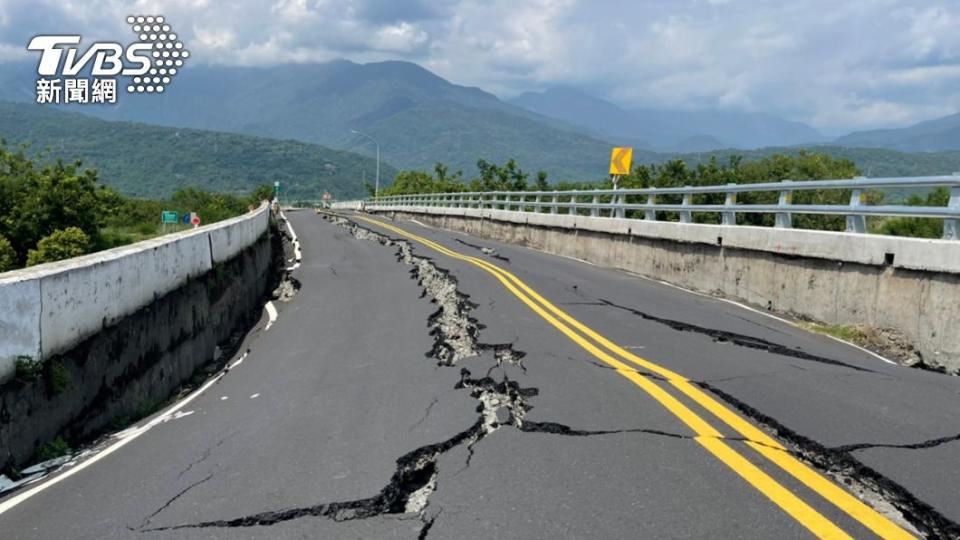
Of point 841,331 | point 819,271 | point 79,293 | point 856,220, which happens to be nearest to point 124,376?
point 79,293

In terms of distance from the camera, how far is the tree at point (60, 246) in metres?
39.3

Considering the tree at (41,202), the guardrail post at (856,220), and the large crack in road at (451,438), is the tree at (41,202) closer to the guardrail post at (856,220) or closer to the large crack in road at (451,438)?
the large crack in road at (451,438)

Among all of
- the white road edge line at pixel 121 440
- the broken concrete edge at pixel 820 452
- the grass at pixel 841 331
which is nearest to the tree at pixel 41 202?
the white road edge line at pixel 121 440

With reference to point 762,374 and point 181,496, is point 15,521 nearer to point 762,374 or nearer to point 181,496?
point 181,496

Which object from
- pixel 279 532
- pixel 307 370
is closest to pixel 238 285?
pixel 307 370

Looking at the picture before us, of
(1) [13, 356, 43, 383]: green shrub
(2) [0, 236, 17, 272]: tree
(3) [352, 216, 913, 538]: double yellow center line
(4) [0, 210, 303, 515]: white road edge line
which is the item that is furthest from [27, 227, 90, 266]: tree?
(3) [352, 216, 913, 538]: double yellow center line

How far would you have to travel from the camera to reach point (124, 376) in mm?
7133

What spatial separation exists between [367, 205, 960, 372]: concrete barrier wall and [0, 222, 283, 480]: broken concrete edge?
772cm

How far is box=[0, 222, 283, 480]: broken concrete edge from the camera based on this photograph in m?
5.39

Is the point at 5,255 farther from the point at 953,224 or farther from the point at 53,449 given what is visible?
the point at 953,224

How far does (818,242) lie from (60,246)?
40.8 meters

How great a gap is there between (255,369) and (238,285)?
464 centimetres

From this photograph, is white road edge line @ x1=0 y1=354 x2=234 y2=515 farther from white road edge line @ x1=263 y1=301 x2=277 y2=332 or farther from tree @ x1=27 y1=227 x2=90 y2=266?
tree @ x1=27 y1=227 x2=90 y2=266

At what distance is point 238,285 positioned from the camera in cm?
1287
